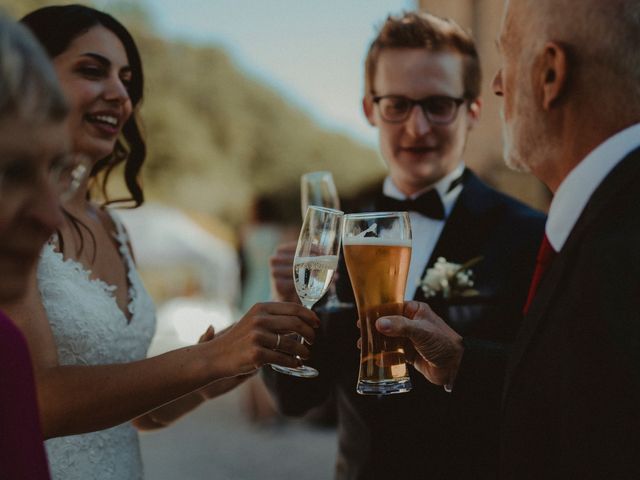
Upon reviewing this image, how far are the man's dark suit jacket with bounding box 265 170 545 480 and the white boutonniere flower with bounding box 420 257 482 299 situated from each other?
6cm

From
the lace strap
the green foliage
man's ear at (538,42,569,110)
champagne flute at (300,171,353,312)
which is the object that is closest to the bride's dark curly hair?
the lace strap

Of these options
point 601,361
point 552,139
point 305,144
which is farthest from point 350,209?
point 305,144

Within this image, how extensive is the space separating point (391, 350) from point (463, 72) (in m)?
1.48

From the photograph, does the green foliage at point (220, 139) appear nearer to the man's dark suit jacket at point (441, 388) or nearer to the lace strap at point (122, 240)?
the lace strap at point (122, 240)

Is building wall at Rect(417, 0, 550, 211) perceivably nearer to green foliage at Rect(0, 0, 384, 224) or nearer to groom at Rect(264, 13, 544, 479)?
groom at Rect(264, 13, 544, 479)

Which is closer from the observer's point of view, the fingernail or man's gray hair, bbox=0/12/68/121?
man's gray hair, bbox=0/12/68/121

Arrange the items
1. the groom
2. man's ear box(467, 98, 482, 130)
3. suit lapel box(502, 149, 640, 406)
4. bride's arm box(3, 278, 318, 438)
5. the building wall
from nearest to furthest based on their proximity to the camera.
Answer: suit lapel box(502, 149, 640, 406), bride's arm box(3, 278, 318, 438), the groom, man's ear box(467, 98, 482, 130), the building wall

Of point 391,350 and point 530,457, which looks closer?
point 530,457

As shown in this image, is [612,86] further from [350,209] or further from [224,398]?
[224,398]

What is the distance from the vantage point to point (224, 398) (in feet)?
38.2

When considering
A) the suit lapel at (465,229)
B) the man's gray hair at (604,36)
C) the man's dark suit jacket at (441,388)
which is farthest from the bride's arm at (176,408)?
the man's gray hair at (604,36)

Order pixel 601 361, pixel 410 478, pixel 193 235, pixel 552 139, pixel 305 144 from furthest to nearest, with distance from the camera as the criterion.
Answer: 1. pixel 305 144
2. pixel 193 235
3. pixel 410 478
4. pixel 552 139
5. pixel 601 361

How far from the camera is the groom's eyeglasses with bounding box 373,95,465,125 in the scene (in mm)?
2895

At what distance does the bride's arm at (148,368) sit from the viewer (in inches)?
77.1
